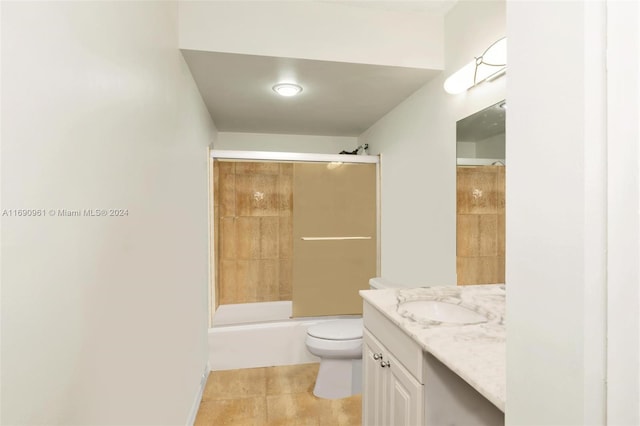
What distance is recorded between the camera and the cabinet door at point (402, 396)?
100cm

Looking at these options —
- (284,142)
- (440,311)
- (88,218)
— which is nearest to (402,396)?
(440,311)

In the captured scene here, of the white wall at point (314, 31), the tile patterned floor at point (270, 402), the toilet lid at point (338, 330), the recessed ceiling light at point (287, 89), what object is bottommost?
the tile patterned floor at point (270, 402)

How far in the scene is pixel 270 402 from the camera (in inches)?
83.5

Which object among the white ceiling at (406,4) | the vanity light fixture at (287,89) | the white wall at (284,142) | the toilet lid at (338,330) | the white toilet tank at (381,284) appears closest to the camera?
the white ceiling at (406,4)

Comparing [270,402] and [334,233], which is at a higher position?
[334,233]

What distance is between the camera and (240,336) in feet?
8.49

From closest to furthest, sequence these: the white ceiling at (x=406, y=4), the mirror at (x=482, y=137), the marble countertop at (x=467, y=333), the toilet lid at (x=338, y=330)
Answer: the marble countertop at (x=467, y=333) < the mirror at (x=482, y=137) < the white ceiling at (x=406, y=4) < the toilet lid at (x=338, y=330)

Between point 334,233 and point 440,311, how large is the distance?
1648 millimetres

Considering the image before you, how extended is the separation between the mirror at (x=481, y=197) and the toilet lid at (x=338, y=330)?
2.83 ft

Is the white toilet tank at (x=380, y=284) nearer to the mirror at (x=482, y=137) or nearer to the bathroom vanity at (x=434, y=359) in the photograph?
the bathroom vanity at (x=434, y=359)

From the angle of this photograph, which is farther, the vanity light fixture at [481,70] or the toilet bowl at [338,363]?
the toilet bowl at [338,363]

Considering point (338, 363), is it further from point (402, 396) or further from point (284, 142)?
point (284, 142)

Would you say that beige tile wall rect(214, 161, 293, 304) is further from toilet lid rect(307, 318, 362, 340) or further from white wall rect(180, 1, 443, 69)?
white wall rect(180, 1, 443, 69)

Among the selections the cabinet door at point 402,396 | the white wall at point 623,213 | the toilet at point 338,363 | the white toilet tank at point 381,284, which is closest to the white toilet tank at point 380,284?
the white toilet tank at point 381,284
